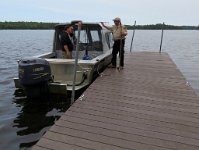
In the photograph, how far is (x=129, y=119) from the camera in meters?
6.04

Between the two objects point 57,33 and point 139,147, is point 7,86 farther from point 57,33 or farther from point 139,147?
point 139,147

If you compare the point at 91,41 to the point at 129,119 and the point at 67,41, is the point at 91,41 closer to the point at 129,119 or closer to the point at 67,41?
the point at 67,41

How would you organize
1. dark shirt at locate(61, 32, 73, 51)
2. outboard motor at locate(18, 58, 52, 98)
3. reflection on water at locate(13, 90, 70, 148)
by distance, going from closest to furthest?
reflection on water at locate(13, 90, 70, 148) → outboard motor at locate(18, 58, 52, 98) → dark shirt at locate(61, 32, 73, 51)

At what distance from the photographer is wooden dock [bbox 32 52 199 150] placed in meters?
4.94

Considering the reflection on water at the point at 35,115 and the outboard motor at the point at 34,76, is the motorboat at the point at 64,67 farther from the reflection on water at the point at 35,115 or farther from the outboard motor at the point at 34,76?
the reflection on water at the point at 35,115

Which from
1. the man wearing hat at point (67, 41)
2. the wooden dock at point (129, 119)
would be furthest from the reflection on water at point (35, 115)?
the man wearing hat at point (67, 41)

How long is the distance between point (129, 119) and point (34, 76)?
3158 mm

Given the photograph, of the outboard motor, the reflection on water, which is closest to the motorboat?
the outboard motor

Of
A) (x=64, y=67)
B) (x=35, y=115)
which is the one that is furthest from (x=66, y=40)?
(x=35, y=115)

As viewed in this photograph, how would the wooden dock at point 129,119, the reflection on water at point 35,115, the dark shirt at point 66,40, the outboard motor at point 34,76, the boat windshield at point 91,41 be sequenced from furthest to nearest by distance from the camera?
the boat windshield at point 91,41 < the dark shirt at point 66,40 < the outboard motor at point 34,76 < the reflection on water at point 35,115 < the wooden dock at point 129,119

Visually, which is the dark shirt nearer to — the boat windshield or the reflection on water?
the boat windshield

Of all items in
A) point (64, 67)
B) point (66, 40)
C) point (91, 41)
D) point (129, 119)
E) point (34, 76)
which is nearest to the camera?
point (129, 119)

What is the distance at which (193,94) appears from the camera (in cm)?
814

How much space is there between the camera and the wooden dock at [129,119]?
4941 mm
